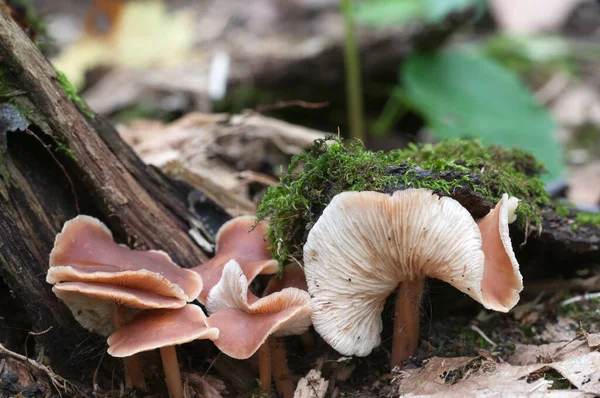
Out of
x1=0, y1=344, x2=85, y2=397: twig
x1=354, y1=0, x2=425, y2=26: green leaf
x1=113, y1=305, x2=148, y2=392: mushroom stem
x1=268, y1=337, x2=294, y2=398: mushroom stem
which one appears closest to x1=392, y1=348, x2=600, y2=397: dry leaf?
x1=268, y1=337, x2=294, y2=398: mushroom stem

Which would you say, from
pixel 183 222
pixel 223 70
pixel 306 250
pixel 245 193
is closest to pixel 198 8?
pixel 223 70

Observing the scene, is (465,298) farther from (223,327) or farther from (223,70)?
(223,70)

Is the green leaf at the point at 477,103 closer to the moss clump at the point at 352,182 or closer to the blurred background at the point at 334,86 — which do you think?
the blurred background at the point at 334,86

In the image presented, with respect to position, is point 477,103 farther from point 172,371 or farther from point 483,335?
point 172,371

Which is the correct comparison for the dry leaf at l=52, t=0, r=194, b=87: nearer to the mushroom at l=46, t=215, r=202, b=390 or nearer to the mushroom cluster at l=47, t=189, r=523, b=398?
the mushroom at l=46, t=215, r=202, b=390

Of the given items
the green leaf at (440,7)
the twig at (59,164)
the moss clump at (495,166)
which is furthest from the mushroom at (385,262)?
the green leaf at (440,7)

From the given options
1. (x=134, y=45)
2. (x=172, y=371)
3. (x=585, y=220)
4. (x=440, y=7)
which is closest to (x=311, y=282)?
(x=172, y=371)
